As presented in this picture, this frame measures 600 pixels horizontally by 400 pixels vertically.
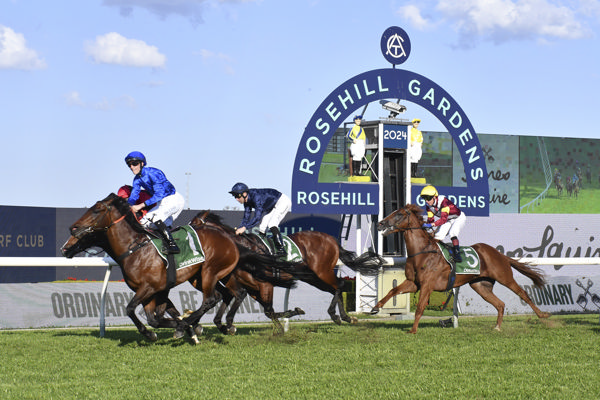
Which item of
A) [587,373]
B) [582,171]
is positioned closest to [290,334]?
[587,373]

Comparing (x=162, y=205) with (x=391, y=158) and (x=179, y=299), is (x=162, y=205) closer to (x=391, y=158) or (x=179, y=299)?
(x=179, y=299)

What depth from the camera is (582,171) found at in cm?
3356

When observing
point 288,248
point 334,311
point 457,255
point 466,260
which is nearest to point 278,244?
point 288,248

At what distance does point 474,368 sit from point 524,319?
16.5 ft

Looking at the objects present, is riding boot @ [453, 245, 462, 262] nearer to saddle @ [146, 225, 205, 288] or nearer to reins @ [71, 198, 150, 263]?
saddle @ [146, 225, 205, 288]

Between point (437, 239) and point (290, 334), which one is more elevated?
point (437, 239)

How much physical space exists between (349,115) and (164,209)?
6.42 m

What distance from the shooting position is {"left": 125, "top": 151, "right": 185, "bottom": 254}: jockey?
759 cm

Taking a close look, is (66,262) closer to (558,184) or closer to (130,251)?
(130,251)

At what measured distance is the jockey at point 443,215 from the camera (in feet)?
30.9

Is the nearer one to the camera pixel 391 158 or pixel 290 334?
pixel 290 334

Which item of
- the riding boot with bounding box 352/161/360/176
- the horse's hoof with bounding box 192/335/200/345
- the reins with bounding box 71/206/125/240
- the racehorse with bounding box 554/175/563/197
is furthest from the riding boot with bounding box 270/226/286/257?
the racehorse with bounding box 554/175/563/197

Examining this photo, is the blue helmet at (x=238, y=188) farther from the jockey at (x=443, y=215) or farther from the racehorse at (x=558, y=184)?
the racehorse at (x=558, y=184)

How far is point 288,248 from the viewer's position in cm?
893
